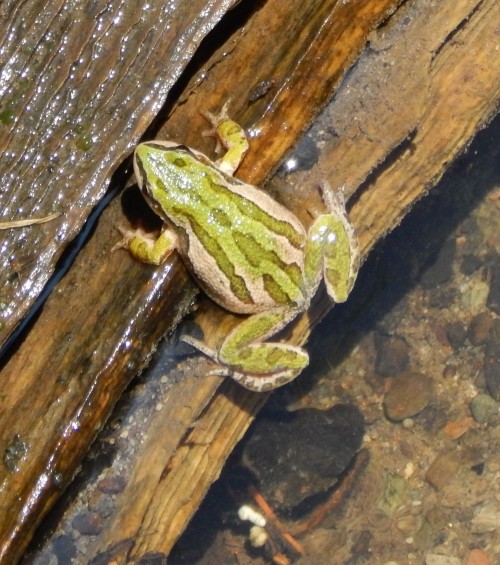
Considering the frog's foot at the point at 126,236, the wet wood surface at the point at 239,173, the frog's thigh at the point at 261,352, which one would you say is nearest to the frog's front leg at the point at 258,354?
the frog's thigh at the point at 261,352

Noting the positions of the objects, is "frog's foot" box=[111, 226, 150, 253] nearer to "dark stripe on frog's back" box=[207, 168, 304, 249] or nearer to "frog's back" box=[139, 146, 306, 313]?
"frog's back" box=[139, 146, 306, 313]

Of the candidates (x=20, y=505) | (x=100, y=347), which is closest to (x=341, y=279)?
(x=100, y=347)

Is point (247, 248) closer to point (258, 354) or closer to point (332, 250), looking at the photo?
point (332, 250)

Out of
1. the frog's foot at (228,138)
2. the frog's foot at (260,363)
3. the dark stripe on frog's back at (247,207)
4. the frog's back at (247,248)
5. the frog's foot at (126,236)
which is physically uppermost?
the frog's foot at (228,138)

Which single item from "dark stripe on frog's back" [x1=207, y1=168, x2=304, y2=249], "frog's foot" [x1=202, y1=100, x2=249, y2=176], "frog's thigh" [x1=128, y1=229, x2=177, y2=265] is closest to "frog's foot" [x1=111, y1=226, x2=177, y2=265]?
"frog's thigh" [x1=128, y1=229, x2=177, y2=265]

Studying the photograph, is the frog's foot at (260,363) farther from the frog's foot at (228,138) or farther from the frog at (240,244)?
the frog's foot at (228,138)
